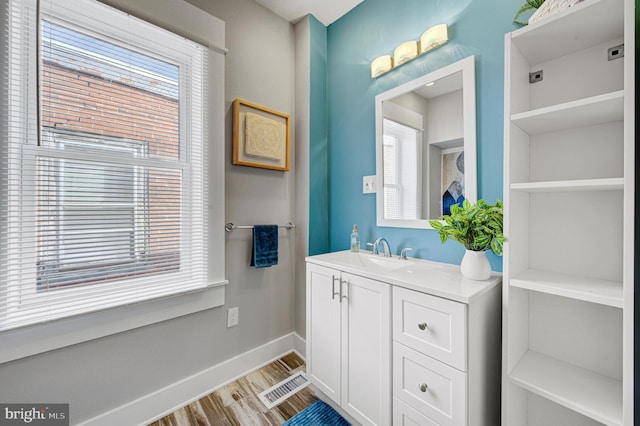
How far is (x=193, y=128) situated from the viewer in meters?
1.66

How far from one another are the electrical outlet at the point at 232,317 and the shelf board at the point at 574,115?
1.88 metres

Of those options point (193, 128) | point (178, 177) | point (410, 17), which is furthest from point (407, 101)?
point (178, 177)

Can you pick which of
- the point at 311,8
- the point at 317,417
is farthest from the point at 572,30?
the point at 317,417

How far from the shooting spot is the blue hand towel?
1.88 m

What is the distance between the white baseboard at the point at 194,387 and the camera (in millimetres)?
1415

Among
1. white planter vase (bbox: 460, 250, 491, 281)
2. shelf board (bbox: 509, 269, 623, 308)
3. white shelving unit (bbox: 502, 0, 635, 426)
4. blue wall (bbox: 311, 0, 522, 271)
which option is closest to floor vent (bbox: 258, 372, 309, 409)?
blue wall (bbox: 311, 0, 522, 271)

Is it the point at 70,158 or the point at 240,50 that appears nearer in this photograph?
the point at 70,158

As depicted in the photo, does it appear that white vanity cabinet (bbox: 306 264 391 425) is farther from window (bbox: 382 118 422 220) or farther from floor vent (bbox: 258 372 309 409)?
window (bbox: 382 118 422 220)

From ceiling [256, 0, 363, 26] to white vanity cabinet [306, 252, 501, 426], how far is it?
6.14 feet

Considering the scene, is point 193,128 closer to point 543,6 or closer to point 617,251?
point 543,6

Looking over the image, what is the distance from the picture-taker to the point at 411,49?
5.24 ft

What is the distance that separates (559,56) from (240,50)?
1787mm

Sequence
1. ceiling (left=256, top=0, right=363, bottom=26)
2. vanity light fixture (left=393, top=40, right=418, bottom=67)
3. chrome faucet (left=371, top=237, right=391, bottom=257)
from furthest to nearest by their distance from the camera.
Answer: ceiling (left=256, top=0, right=363, bottom=26) < chrome faucet (left=371, top=237, right=391, bottom=257) < vanity light fixture (left=393, top=40, right=418, bottom=67)

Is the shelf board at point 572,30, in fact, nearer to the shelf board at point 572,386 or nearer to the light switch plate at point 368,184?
the light switch plate at point 368,184
